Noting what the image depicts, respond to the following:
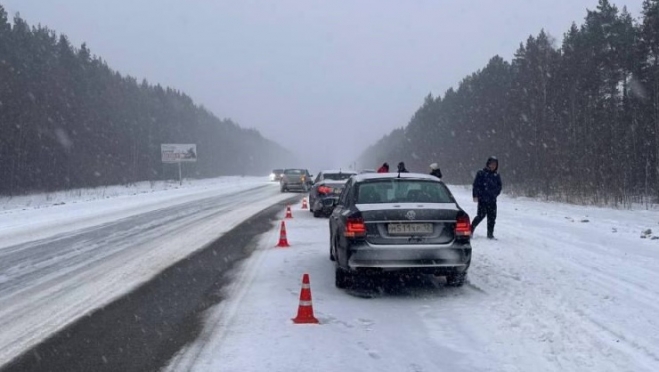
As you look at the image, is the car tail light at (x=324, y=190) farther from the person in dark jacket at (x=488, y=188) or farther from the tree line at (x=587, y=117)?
the tree line at (x=587, y=117)

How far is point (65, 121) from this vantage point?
62.9 meters

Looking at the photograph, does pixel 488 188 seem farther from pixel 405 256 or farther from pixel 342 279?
pixel 405 256

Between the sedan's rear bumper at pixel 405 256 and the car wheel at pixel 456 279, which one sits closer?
the sedan's rear bumper at pixel 405 256

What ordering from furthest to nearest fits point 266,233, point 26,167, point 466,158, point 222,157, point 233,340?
point 222,157 → point 466,158 → point 26,167 → point 266,233 → point 233,340

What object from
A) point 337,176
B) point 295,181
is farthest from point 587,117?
point 337,176

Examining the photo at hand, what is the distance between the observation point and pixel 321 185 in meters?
20.9

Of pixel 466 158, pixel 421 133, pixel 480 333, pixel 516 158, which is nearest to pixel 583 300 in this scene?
pixel 480 333

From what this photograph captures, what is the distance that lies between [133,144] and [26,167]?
31.6 meters

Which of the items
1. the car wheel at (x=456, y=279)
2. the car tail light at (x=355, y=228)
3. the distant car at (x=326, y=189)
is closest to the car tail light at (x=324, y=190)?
the distant car at (x=326, y=189)

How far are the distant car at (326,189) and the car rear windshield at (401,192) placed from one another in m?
10.5

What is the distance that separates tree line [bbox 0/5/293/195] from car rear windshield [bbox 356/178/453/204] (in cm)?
4824

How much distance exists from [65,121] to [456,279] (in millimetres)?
62075

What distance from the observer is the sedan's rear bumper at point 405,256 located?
776cm

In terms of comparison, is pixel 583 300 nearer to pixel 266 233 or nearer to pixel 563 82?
pixel 266 233
